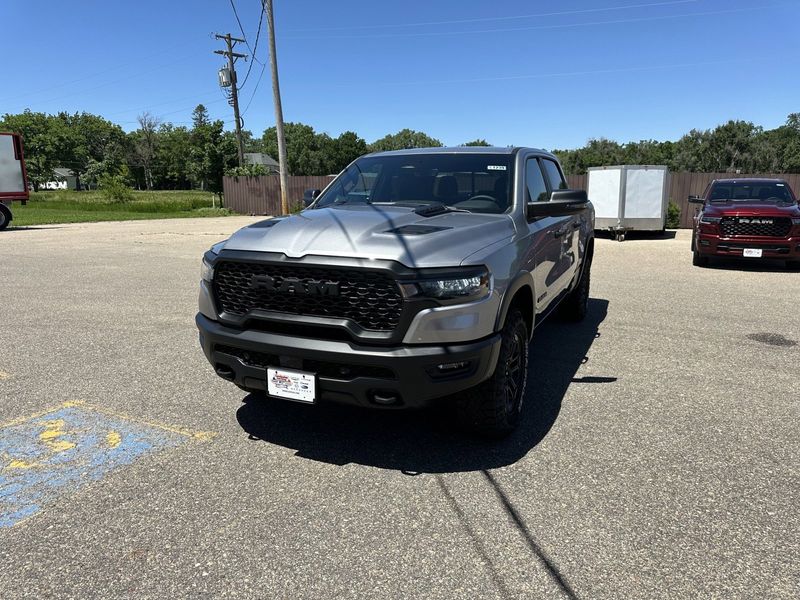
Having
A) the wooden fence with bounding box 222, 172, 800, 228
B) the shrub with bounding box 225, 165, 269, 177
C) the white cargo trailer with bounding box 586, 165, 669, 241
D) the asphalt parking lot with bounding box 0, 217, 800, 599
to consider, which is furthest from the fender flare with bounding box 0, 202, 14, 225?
the white cargo trailer with bounding box 586, 165, 669, 241

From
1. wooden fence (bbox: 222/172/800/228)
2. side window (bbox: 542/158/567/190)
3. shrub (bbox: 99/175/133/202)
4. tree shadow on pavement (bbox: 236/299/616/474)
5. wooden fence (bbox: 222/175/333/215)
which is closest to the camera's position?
tree shadow on pavement (bbox: 236/299/616/474)

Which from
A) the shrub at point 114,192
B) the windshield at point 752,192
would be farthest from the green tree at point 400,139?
the windshield at point 752,192

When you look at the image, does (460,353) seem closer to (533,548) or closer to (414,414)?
(533,548)

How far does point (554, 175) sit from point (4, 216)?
22498 mm

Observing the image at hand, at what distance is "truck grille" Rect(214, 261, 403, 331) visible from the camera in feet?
9.76

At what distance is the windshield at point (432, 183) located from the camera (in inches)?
170

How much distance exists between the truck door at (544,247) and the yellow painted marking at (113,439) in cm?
291

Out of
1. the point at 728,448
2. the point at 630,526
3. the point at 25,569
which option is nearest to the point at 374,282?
the point at 630,526

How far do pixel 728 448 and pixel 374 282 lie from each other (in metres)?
2.51

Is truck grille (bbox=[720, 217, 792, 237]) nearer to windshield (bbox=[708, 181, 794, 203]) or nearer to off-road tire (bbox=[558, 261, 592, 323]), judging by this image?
windshield (bbox=[708, 181, 794, 203])

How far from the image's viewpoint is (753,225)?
33.9ft

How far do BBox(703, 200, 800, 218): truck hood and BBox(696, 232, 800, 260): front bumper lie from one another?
426 millimetres

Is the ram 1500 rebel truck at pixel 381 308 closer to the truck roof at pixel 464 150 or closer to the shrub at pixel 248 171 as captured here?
the truck roof at pixel 464 150

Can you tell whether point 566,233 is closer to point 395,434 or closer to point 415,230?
point 415,230
